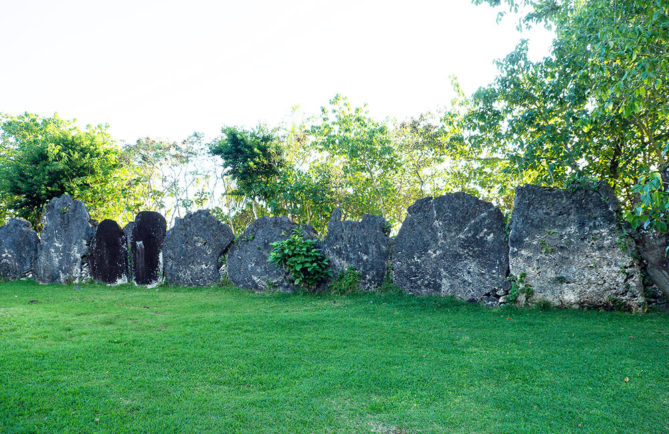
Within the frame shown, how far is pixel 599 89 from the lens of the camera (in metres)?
5.19

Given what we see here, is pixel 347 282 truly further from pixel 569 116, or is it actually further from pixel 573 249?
pixel 569 116

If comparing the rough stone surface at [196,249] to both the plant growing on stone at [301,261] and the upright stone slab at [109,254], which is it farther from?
the plant growing on stone at [301,261]

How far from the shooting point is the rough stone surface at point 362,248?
9.13m

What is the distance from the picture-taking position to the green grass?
A: 337cm

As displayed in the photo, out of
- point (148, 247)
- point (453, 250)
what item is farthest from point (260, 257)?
point (453, 250)

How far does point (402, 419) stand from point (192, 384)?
1.97 metres

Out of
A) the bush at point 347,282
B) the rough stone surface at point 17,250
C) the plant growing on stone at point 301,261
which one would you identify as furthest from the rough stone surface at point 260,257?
the rough stone surface at point 17,250

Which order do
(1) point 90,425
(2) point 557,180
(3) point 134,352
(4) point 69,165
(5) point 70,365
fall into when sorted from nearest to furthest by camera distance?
(1) point 90,425
(5) point 70,365
(3) point 134,352
(2) point 557,180
(4) point 69,165

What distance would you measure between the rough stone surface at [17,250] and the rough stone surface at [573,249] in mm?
13685

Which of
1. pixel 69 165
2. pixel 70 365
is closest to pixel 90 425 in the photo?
pixel 70 365

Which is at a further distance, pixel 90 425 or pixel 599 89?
pixel 599 89

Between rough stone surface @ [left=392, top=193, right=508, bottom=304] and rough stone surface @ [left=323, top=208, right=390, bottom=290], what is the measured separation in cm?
36

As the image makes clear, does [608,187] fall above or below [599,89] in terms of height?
below

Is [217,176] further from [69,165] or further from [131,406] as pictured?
[131,406]
